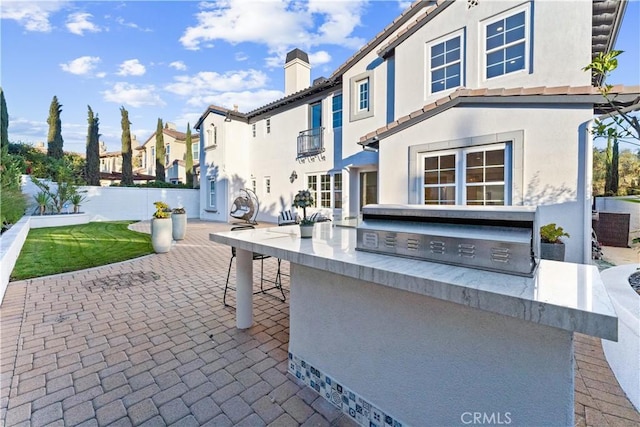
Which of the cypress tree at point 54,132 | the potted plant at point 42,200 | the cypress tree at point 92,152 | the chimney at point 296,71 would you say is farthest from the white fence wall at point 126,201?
the chimney at point 296,71

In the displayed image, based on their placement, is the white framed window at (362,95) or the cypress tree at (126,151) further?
the cypress tree at (126,151)

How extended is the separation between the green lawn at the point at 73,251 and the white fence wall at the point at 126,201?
18.8ft

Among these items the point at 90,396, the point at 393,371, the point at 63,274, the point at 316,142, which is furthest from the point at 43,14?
the point at 393,371

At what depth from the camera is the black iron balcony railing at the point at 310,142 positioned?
1173cm

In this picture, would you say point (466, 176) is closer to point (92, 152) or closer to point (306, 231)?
point (306, 231)

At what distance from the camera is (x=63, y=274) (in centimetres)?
555

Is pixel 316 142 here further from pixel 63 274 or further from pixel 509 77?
pixel 63 274

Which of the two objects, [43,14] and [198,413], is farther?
[43,14]

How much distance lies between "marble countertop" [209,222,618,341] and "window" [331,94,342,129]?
1014 centimetres

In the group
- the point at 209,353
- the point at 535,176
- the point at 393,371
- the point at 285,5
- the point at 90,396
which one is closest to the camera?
the point at 393,371

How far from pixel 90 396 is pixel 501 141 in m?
7.27

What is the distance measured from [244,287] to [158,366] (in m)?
1.08

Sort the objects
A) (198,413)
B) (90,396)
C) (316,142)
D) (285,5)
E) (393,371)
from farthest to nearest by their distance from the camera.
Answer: (316,142) → (285,5) → (90,396) → (198,413) → (393,371)

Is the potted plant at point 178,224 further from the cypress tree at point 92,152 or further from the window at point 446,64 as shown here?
the cypress tree at point 92,152
